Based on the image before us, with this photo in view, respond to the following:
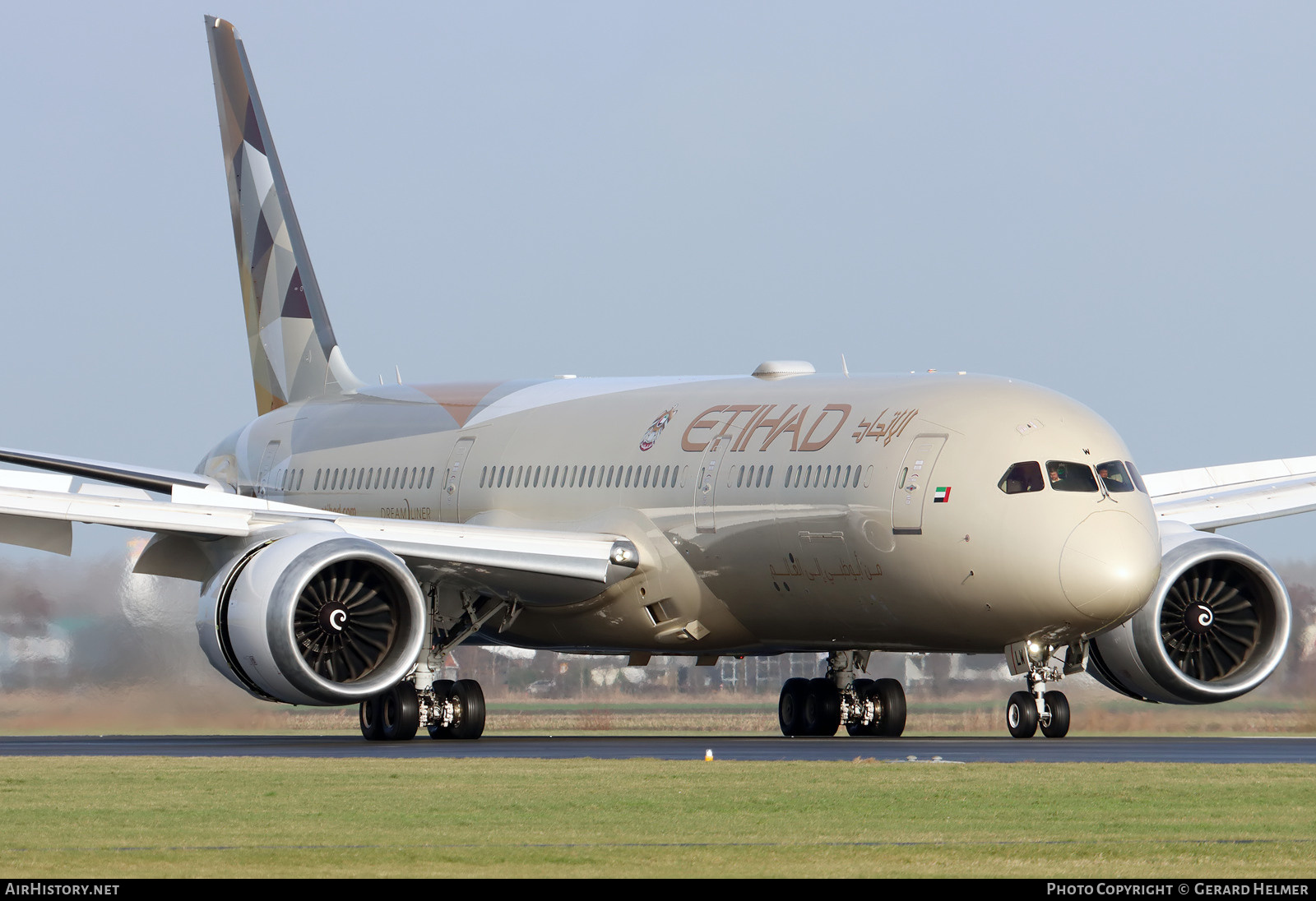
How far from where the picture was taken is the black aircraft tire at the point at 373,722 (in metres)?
29.8

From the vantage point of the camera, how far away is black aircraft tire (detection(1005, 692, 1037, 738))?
27.4 meters

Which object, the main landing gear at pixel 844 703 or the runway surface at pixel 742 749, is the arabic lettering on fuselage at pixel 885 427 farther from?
the main landing gear at pixel 844 703

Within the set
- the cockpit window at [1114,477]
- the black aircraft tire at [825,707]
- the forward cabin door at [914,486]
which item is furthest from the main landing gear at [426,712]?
the cockpit window at [1114,477]

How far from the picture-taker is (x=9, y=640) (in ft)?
121

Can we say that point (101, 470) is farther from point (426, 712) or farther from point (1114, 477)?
point (1114, 477)

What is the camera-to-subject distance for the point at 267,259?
39.5m

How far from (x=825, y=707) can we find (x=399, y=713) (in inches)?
226

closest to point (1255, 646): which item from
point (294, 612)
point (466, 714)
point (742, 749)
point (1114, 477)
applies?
point (1114, 477)

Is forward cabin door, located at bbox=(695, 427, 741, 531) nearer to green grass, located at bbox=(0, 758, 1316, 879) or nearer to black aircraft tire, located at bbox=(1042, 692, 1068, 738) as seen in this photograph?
black aircraft tire, located at bbox=(1042, 692, 1068, 738)

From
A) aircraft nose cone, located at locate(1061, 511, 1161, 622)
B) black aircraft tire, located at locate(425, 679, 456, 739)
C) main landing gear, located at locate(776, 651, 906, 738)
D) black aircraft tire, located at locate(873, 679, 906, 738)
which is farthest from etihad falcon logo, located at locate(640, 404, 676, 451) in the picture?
aircraft nose cone, located at locate(1061, 511, 1161, 622)

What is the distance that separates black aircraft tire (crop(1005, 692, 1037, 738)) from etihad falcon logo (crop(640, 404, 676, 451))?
6.01 m

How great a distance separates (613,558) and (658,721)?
14.5 m

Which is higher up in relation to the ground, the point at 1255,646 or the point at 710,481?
the point at 710,481
